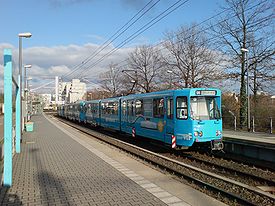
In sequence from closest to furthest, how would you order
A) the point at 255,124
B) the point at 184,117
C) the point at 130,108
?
the point at 184,117
the point at 130,108
the point at 255,124

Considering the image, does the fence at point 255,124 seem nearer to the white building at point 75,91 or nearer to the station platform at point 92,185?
the station platform at point 92,185

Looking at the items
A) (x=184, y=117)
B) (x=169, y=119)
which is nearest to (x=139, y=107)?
(x=169, y=119)

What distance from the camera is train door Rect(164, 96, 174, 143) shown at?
42.3ft

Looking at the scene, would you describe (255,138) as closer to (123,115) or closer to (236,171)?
(123,115)

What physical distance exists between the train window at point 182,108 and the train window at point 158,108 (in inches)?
46.9

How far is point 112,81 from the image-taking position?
58.0 metres

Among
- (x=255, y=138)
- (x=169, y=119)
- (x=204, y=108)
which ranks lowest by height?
(x=255, y=138)

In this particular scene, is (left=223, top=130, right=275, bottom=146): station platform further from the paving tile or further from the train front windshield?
the paving tile

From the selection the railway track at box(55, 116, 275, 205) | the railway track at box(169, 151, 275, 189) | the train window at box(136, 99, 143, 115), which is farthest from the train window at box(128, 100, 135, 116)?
the railway track at box(55, 116, 275, 205)

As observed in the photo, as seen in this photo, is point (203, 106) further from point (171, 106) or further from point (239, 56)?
point (239, 56)

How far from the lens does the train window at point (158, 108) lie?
45.0 ft

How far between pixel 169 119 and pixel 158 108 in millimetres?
1187

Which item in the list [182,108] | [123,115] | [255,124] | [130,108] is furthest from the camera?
[255,124]

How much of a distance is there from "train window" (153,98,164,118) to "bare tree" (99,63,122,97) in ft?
134
